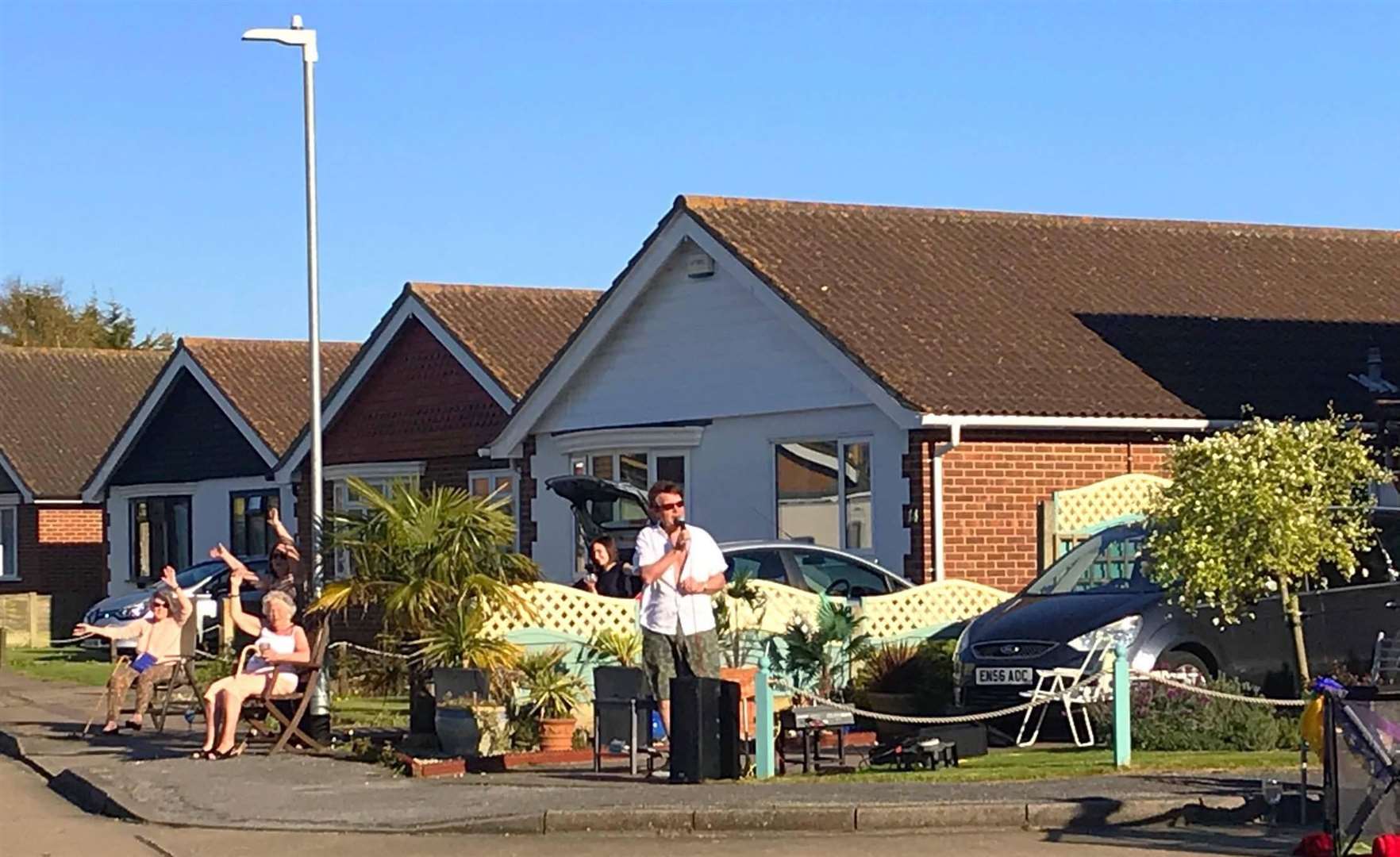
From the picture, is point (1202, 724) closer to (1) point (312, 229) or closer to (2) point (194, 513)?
(1) point (312, 229)

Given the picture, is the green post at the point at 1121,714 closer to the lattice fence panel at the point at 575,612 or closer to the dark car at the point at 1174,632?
the dark car at the point at 1174,632

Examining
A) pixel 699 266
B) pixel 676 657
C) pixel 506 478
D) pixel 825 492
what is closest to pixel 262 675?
pixel 676 657

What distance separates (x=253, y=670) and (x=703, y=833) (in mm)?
5803

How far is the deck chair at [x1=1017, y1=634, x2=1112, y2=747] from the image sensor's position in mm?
14961

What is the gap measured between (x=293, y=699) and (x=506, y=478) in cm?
1247

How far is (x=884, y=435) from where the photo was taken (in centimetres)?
2189

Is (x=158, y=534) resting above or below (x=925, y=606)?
above

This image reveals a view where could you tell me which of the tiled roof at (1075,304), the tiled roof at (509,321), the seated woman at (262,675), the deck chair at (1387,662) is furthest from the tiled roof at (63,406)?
the deck chair at (1387,662)

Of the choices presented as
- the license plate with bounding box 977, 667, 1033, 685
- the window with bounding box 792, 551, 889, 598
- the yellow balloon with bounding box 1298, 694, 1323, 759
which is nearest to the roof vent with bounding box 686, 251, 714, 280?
the window with bounding box 792, 551, 889, 598

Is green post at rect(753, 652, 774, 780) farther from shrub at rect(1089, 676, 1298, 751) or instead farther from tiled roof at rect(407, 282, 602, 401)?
tiled roof at rect(407, 282, 602, 401)

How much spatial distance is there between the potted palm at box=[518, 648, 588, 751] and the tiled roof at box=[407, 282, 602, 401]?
12.4 metres

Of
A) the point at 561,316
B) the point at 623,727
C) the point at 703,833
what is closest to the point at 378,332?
the point at 561,316

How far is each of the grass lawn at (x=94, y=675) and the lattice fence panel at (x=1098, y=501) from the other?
6403mm

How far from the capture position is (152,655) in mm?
19094
